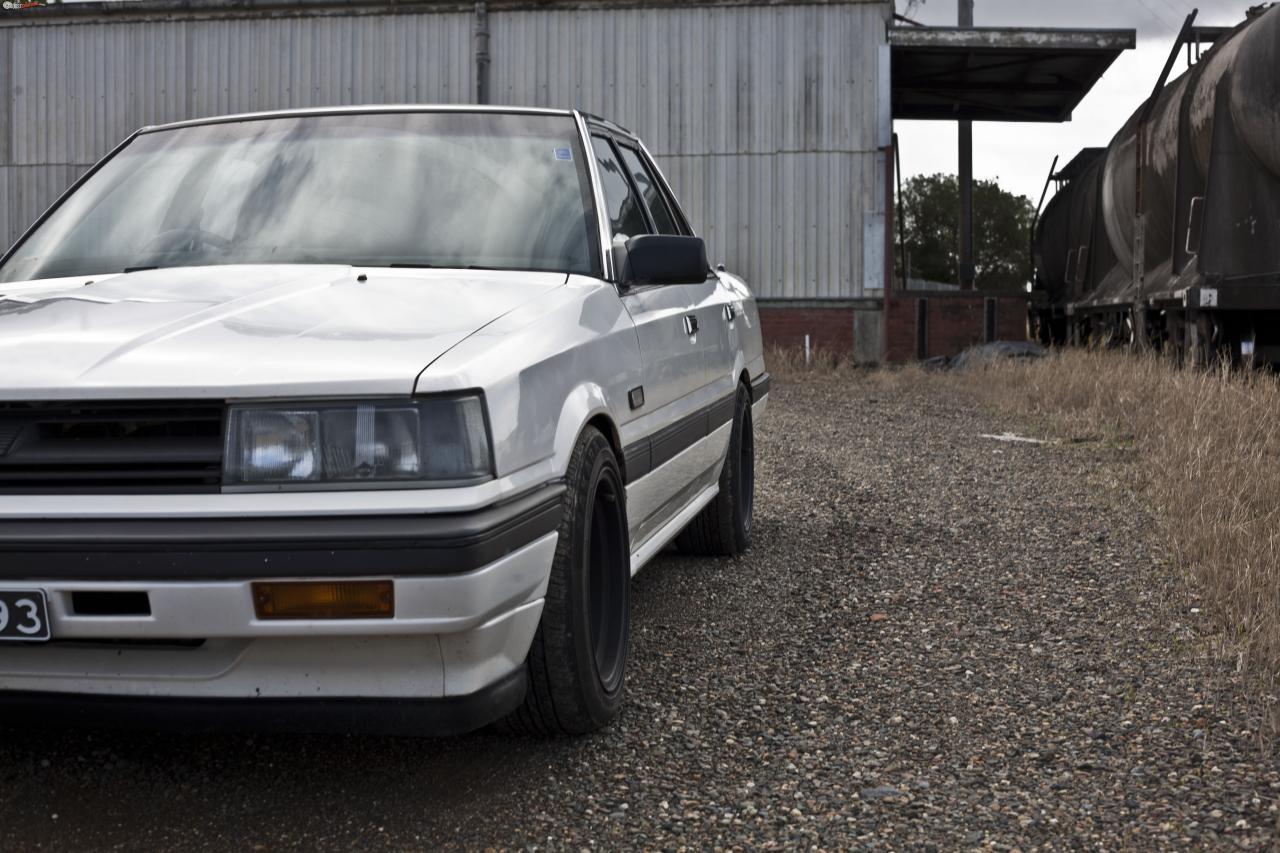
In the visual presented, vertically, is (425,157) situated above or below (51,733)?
above

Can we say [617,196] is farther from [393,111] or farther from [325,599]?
[325,599]

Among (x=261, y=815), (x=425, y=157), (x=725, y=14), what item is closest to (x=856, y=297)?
(x=725, y=14)

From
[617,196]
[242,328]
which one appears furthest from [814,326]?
[242,328]

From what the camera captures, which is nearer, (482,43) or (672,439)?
(672,439)

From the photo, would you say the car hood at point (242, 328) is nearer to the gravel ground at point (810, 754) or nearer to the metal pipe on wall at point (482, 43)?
the gravel ground at point (810, 754)

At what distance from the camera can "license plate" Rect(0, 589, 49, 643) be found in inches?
98.8

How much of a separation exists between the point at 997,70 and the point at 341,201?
19.1 meters

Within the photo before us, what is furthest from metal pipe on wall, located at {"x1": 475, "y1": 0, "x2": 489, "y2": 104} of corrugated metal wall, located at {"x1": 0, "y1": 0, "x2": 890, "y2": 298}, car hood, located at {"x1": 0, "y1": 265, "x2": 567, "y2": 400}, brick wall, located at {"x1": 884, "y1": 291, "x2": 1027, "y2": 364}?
car hood, located at {"x1": 0, "y1": 265, "x2": 567, "y2": 400}

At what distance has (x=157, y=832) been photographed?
2.77 meters

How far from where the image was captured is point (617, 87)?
19.0 meters

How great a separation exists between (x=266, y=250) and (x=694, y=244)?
1.18 m

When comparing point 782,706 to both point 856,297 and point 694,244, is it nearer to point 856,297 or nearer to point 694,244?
point 694,244

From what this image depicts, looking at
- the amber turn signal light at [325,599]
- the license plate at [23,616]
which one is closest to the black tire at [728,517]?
the amber turn signal light at [325,599]

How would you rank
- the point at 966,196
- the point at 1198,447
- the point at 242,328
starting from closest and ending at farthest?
the point at 242,328 < the point at 1198,447 < the point at 966,196
